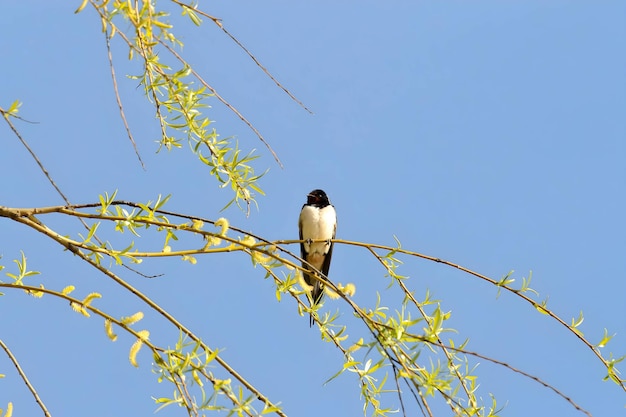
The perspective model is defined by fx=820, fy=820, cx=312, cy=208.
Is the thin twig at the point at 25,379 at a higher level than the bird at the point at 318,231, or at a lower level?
lower

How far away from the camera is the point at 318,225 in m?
5.45

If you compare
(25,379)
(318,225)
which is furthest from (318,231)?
(25,379)

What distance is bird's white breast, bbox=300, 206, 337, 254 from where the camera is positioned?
5.36 meters

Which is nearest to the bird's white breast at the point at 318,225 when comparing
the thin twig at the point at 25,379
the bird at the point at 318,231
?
the bird at the point at 318,231

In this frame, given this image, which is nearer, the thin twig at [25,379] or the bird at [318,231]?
the thin twig at [25,379]

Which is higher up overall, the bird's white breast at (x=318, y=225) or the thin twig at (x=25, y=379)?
the bird's white breast at (x=318, y=225)

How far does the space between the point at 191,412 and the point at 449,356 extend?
65 cm

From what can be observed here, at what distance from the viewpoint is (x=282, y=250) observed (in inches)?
74.2

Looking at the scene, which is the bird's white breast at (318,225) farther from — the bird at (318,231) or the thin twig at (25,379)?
the thin twig at (25,379)

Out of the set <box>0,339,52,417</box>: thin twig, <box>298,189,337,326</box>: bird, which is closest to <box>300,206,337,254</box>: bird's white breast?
<box>298,189,337,326</box>: bird

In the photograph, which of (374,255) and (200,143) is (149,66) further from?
(374,255)

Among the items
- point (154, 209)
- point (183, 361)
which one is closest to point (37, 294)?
point (154, 209)

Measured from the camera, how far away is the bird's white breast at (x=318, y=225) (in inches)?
211

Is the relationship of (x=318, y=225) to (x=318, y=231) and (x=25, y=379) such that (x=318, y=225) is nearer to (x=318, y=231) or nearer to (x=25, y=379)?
(x=318, y=231)
